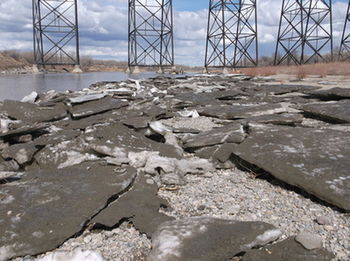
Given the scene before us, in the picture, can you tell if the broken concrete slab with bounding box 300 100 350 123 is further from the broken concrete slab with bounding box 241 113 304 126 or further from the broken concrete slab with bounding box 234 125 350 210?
the broken concrete slab with bounding box 234 125 350 210

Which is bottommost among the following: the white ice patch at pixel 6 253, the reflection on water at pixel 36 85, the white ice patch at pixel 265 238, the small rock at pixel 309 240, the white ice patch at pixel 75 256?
the white ice patch at pixel 6 253

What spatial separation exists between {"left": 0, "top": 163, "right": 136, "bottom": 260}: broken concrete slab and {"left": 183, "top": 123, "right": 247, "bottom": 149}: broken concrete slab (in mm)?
834

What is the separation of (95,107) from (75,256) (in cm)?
314

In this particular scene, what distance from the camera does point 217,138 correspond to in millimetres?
2840

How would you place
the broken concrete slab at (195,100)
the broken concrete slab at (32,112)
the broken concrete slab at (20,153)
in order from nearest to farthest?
the broken concrete slab at (20,153) < the broken concrete slab at (32,112) < the broken concrete slab at (195,100)

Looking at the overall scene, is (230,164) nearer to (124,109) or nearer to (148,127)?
(148,127)

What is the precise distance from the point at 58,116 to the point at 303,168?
3028mm

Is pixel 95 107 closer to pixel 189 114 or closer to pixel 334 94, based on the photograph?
pixel 189 114

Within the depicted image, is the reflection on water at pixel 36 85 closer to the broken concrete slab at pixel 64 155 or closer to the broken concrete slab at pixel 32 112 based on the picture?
the broken concrete slab at pixel 32 112

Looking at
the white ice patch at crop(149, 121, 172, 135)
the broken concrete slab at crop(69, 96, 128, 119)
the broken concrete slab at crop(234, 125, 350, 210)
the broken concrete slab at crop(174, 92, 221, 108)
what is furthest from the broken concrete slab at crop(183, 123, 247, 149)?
the broken concrete slab at crop(174, 92, 221, 108)

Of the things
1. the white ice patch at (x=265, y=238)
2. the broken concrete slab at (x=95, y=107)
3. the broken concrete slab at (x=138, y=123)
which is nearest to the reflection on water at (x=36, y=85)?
the broken concrete slab at (x=95, y=107)

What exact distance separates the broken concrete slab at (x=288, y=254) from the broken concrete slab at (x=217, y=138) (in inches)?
56.0

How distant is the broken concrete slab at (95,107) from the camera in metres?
3.99

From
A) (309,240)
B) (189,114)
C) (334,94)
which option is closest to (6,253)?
(309,240)
